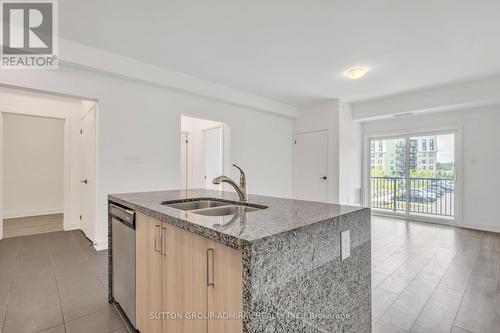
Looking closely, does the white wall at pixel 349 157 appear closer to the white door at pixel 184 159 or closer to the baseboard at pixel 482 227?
the baseboard at pixel 482 227

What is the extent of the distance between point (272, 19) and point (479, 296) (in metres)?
3.13

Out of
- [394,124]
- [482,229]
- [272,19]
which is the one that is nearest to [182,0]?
[272,19]

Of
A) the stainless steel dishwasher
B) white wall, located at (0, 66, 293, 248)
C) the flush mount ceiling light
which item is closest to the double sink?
the stainless steel dishwasher

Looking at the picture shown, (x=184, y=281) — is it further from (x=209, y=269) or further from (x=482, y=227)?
(x=482, y=227)

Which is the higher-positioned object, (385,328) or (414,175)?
(414,175)

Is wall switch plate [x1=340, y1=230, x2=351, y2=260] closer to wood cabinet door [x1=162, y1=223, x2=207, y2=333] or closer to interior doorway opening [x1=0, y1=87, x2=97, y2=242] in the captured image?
wood cabinet door [x1=162, y1=223, x2=207, y2=333]

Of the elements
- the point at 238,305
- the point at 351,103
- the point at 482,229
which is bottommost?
the point at 482,229

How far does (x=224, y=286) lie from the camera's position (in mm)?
860

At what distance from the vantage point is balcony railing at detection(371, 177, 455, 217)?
16.3ft

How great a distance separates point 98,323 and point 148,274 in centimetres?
75

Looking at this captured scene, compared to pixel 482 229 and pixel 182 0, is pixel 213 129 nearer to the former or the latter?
pixel 182 0

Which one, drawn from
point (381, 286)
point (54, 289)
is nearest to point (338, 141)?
point (381, 286)

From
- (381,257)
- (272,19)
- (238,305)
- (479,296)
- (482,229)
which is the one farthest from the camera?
(482,229)

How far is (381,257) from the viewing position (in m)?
3.01
